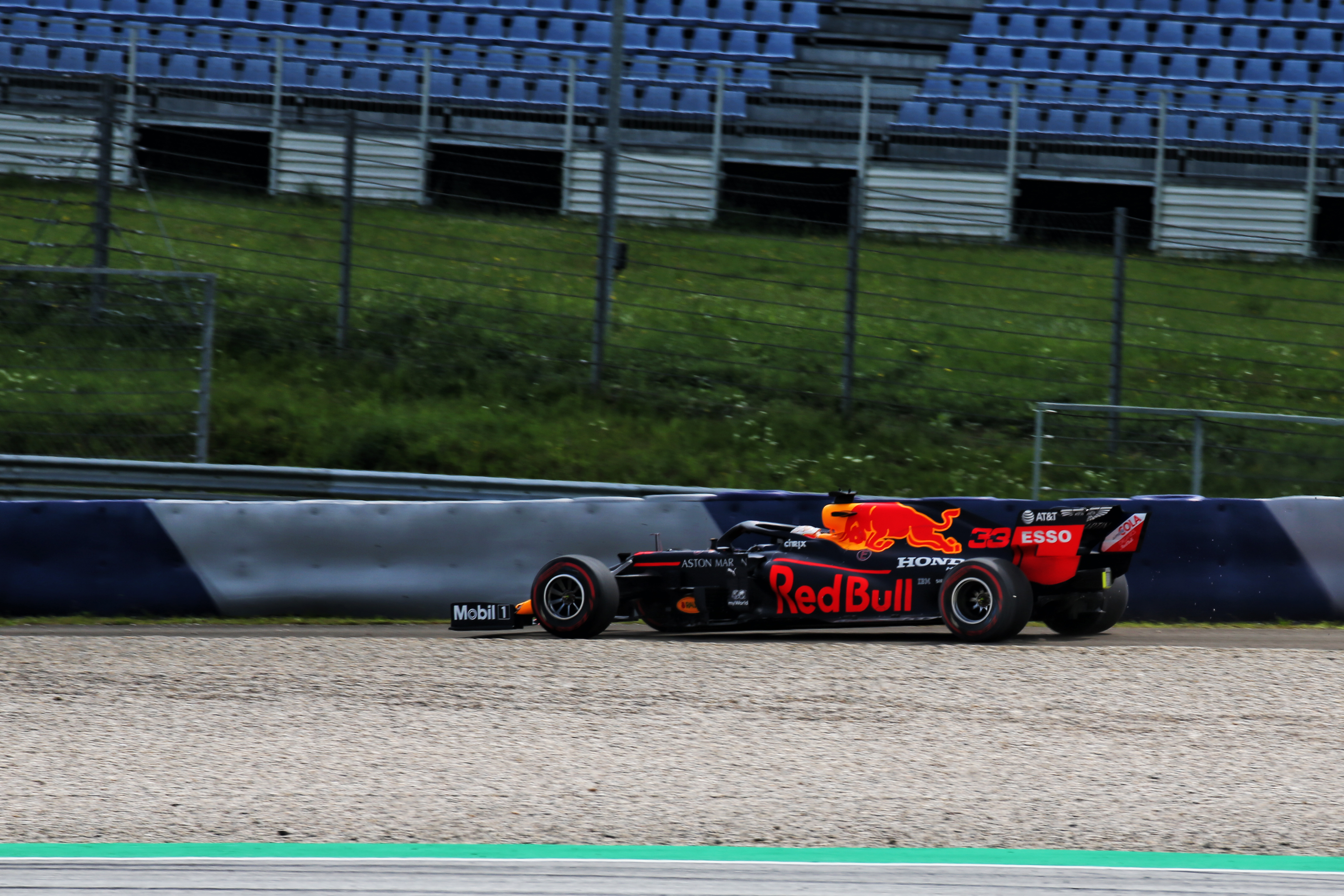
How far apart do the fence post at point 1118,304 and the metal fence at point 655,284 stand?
157 mm

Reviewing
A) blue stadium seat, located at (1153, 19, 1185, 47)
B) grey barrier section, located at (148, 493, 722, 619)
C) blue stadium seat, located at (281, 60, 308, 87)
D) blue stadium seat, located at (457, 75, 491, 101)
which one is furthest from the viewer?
blue stadium seat, located at (1153, 19, 1185, 47)

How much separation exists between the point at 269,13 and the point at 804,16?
909 centimetres

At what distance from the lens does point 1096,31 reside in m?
23.8

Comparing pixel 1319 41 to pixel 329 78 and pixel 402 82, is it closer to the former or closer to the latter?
pixel 402 82

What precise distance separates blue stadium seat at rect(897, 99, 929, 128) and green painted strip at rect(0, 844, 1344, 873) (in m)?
17.3

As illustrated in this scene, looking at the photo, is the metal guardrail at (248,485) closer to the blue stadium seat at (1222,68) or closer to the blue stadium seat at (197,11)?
the blue stadium seat at (197,11)

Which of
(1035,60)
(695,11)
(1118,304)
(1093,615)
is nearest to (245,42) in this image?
(695,11)

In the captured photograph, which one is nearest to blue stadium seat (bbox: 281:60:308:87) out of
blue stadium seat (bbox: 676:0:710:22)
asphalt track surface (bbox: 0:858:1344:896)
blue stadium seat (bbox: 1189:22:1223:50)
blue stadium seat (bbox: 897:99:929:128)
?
blue stadium seat (bbox: 676:0:710:22)

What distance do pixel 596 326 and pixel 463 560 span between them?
13.7ft

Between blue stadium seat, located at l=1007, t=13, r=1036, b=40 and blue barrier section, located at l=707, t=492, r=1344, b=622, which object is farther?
blue stadium seat, located at l=1007, t=13, r=1036, b=40

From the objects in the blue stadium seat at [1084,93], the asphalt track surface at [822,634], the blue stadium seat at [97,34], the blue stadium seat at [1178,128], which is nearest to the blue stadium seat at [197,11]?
the blue stadium seat at [97,34]

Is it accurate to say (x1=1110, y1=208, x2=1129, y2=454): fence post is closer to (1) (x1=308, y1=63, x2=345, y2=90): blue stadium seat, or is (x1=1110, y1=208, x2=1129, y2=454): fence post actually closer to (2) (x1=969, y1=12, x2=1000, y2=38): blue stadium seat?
(1) (x1=308, y1=63, x2=345, y2=90): blue stadium seat

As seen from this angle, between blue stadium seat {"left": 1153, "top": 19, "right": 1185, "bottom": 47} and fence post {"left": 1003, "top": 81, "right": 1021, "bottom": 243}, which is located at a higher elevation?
blue stadium seat {"left": 1153, "top": 19, "right": 1185, "bottom": 47}

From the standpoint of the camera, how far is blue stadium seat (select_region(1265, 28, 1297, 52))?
23.2m
